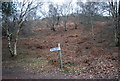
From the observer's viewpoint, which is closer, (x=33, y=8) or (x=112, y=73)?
(x=112, y=73)

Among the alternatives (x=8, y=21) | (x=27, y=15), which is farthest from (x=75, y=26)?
(x=8, y=21)

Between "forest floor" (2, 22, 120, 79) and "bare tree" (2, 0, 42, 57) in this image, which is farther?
"bare tree" (2, 0, 42, 57)

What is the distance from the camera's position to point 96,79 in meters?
2.56

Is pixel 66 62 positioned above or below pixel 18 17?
below

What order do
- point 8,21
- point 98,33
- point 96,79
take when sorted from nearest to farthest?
1. point 96,79
2. point 8,21
3. point 98,33

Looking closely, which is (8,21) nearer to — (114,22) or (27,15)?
(27,15)

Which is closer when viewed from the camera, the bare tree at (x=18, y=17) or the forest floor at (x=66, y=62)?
the forest floor at (x=66, y=62)

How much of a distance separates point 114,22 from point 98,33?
9.42 feet

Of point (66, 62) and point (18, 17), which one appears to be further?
point (18, 17)

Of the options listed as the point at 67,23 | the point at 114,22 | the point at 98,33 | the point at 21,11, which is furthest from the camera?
the point at 67,23

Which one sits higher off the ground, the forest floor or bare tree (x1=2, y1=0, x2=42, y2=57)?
bare tree (x1=2, y1=0, x2=42, y2=57)

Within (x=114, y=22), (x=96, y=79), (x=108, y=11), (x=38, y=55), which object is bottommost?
(x=38, y=55)

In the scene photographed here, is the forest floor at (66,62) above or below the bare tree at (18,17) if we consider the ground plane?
below

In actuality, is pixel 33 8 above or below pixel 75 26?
above
